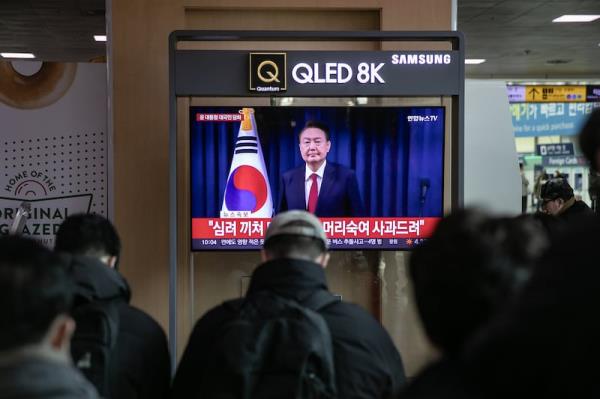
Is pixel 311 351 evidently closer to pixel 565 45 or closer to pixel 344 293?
pixel 344 293

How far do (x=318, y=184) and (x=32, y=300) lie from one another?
11.3 ft

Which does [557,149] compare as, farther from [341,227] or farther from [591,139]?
[591,139]

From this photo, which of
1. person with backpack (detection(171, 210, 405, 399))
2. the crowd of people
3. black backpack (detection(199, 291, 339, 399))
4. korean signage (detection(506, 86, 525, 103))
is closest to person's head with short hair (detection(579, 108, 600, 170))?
the crowd of people

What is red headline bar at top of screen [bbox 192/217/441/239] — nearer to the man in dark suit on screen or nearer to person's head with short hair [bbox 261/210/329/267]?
the man in dark suit on screen

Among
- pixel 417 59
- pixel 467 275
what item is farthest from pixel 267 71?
pixel 467 275

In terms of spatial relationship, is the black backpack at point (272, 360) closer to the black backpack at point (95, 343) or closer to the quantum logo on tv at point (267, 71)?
the black backpack at point (95, 343)

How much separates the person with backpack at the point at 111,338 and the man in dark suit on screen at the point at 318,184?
2277 mm

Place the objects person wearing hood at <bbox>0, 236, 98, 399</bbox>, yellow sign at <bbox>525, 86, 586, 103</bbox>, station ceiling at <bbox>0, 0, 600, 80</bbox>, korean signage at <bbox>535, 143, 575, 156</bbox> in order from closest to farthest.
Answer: person wearing hood at <bbox>0, 236, 98, 399</bbox> < station ceiling at <bbox>0, 0, 600, 80</bbox> < yellow sign at <bbox>525, 86, 586, 103</bbox> < korean signage at <bbox>535, 143, 575, 156</bbox>

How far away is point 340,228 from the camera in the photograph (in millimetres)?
4789

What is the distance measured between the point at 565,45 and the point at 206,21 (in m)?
9.96

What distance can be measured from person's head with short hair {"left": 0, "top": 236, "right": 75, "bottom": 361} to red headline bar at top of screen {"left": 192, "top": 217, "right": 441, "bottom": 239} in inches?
126

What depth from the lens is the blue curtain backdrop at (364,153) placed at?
A: 15.6 ft

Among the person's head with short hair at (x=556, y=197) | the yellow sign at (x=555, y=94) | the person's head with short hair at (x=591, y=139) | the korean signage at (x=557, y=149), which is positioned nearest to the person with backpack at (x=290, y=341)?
the person's head with short hair at (x=591, y=139)

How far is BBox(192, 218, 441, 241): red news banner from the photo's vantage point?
4750mm
